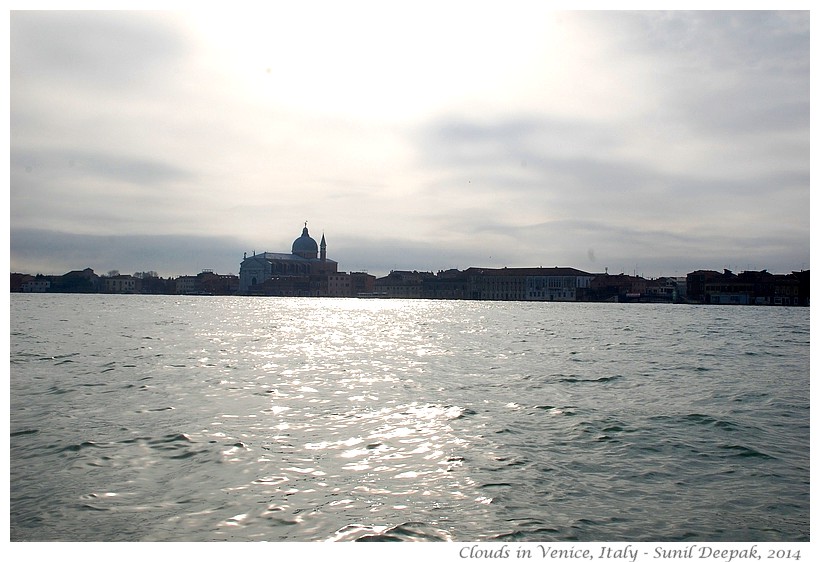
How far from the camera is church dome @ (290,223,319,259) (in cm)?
12756

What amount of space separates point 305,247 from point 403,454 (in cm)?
12331

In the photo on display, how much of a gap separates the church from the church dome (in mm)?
3744

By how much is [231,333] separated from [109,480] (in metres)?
20.5

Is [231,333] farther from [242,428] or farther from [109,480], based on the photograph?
[109,480]

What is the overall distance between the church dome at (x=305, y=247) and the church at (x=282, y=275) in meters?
3.74

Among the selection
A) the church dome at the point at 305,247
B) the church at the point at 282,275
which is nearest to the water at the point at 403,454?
the church at the point at 282,275

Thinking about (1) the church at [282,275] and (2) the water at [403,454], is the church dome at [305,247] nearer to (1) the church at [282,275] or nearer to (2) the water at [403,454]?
(1) the church at [282,275]

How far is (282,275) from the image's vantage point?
11906cm

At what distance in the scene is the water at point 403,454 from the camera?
4.60m

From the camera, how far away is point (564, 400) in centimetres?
983

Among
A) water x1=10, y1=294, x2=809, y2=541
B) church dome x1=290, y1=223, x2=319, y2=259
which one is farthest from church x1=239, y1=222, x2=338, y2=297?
water x1=10, y1=294, x2=809, y2=541

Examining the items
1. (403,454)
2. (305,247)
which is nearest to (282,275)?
(305,247)

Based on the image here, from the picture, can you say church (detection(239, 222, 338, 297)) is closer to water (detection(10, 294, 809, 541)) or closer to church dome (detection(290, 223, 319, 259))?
church dome (detection(290, 223, 319, 259))

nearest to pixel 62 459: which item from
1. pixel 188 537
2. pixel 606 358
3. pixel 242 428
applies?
pixel 242 428
